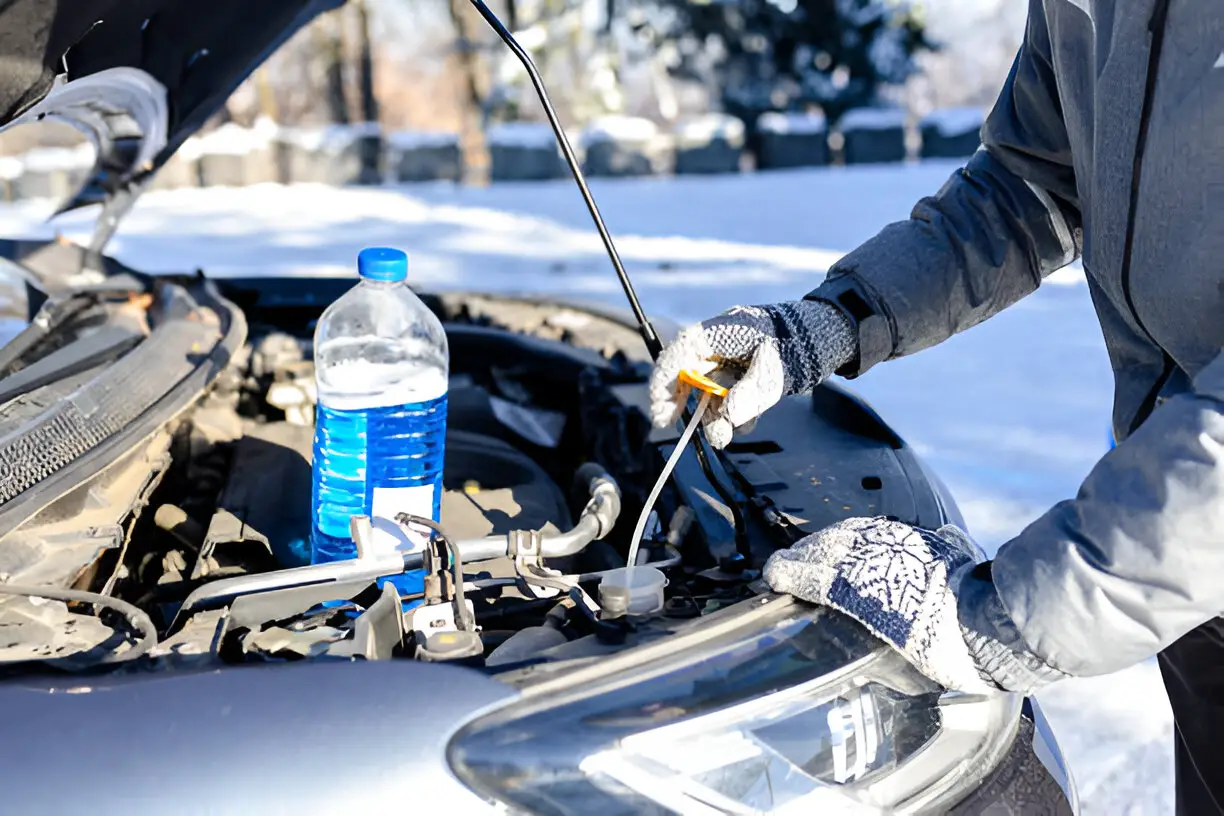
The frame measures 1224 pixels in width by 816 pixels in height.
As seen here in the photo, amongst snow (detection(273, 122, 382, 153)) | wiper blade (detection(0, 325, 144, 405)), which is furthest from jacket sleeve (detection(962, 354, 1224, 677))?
snow (detection(273, 122, 382, 153))

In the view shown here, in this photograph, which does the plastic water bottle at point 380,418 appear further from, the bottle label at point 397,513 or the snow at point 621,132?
the snow at point 621,132

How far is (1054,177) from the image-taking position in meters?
1.63

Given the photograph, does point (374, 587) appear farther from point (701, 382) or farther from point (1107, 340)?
point (1107, 340)

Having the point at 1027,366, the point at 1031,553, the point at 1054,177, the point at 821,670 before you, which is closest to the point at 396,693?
the point at 821,670

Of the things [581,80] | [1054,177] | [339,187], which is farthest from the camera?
[581,80]

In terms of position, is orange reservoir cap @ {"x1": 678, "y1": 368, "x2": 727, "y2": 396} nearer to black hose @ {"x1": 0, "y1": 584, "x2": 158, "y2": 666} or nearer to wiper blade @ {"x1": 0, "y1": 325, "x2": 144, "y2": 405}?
black hose @ {"x1": 0, "y1": 584, "x2": 158, "y2": 666}

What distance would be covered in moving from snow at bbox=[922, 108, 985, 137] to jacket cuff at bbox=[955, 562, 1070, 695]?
38.4 feet

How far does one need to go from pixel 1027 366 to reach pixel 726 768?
4.52 metres

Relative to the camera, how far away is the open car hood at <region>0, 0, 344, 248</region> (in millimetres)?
1438

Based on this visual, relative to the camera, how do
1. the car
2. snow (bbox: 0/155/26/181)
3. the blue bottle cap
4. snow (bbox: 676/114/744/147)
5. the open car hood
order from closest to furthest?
the car < the open car hood < the blue bottle cap < snow (bbox: 0/155/26/181) < snow (bbox: 676/114/744/147)

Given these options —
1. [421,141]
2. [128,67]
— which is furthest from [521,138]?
[128,67]

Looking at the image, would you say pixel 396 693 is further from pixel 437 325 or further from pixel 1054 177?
pixel 1054 177

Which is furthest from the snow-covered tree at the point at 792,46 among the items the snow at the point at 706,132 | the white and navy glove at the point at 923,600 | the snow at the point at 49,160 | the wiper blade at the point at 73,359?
the white and navy glove at the point at 923,600

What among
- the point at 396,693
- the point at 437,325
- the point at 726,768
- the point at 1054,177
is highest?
the point at 1054,177
